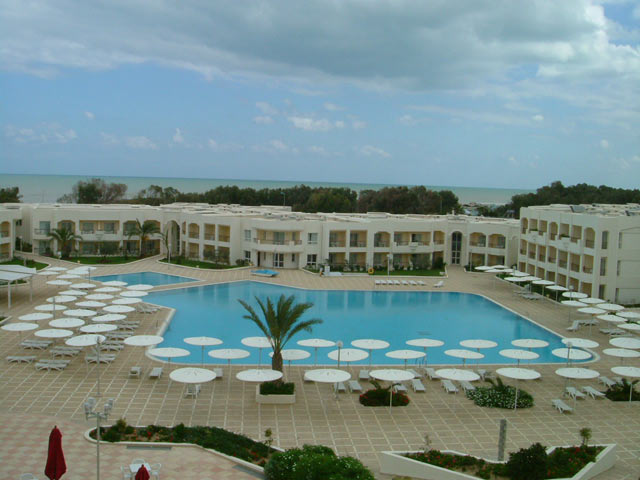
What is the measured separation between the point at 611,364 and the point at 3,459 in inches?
840

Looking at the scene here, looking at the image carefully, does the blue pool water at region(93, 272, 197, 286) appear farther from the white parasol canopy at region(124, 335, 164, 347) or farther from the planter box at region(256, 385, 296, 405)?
the planter box at region(256, 385, 296, 405)

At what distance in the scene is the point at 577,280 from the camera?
126 feet

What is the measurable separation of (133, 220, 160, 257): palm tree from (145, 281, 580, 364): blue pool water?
13231mm

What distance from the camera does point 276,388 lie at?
19.5 m

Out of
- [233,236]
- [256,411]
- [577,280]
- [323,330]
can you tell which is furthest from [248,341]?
[233,236]

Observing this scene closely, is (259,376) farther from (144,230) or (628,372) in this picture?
(144,230)

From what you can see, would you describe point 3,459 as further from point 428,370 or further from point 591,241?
point 591,241

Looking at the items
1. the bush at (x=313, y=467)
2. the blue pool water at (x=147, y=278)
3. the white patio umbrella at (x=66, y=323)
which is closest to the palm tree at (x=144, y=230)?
the blue pool water at (x=147, y=278)

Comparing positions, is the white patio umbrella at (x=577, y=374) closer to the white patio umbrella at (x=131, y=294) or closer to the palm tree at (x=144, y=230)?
the white patio umbrella at (x=131, y=294)

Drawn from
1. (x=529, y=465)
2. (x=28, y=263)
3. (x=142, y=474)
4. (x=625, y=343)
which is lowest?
(x=529, y=465)

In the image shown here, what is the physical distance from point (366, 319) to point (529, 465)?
63.2 feet

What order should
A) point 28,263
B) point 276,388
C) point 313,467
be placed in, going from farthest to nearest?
point 28,263
point 276,388
point 313,467

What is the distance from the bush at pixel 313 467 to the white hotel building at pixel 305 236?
32.1 metres

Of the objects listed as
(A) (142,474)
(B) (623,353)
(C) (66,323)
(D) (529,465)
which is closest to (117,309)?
(C) (66,323)
